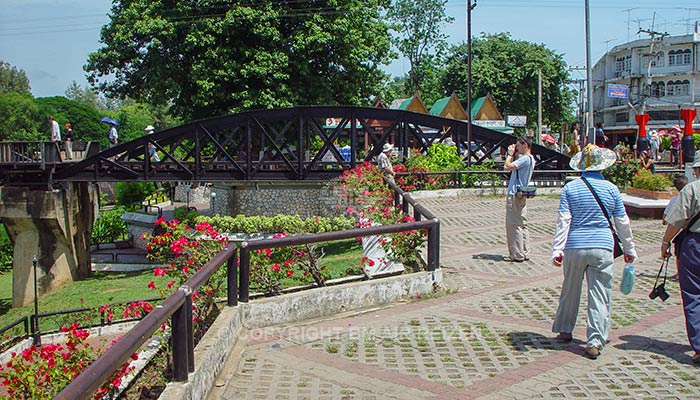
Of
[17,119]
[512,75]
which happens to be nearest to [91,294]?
[512,75]

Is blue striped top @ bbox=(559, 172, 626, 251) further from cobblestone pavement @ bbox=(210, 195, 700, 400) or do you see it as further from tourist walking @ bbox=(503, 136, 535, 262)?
tourist walking @ bbox=(503, 136, 535, 262)

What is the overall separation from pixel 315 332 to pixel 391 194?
20.2 feet

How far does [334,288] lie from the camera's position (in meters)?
7.86

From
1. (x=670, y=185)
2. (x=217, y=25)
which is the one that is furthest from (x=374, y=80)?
(x=670, y=185)

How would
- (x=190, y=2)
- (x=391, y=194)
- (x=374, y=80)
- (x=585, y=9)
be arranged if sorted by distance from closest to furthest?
(x=391, y=194), (x=585, y=9), (x=190, y=2), (x=374, y=80)

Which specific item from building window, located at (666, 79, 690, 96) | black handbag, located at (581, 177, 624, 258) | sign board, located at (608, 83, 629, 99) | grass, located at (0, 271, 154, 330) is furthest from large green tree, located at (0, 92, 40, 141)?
black handbag, located at (581, 177, 624, 258)

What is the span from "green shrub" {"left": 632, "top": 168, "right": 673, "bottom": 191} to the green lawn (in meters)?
7.14

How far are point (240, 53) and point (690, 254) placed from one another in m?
25.6

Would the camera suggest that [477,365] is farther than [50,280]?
No

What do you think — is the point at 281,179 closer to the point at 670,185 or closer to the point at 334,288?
the point at 670,185

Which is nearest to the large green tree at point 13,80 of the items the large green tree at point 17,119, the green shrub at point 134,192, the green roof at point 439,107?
the large green tree at point 17,119

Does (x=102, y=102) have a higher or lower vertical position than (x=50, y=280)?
higher

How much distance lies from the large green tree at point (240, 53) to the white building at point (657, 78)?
36801 mm

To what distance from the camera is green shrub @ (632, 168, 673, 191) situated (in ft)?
53.2
